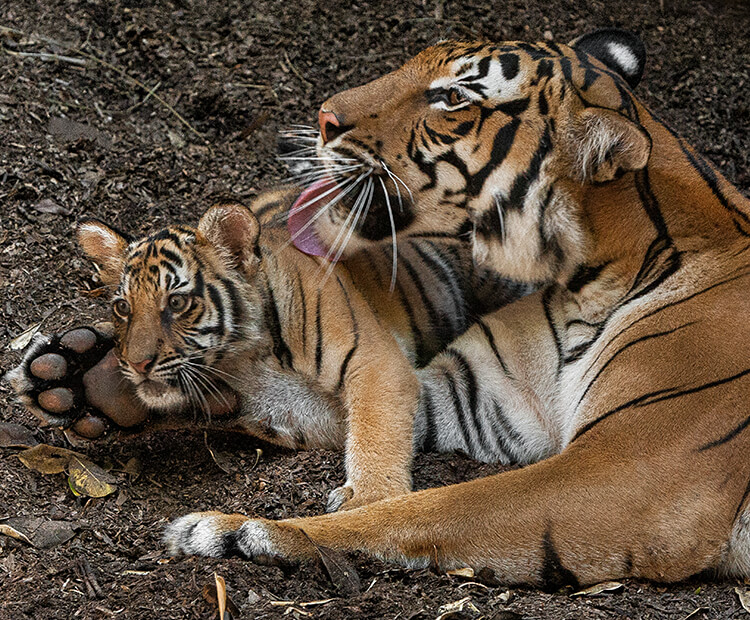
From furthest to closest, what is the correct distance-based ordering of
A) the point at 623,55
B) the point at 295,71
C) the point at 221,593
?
the point at 295,71 → the point at 623,55 → the point at 221,593

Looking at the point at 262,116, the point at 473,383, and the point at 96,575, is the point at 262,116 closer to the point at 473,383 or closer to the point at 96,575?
the point at 473,383

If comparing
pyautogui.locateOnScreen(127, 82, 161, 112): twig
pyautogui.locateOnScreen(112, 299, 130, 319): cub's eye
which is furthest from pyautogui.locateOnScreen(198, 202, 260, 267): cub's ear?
pyautogui.locateOnScreen(127, 82, 161, 112): twig

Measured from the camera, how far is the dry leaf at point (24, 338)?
10.4 feet

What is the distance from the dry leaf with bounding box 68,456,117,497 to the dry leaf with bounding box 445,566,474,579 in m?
1.08

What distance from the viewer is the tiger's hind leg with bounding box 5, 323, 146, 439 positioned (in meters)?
2.84

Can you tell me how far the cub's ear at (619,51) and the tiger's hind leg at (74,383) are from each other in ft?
6.12

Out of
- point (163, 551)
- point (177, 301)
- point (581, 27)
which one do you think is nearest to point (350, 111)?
point (177, 301)

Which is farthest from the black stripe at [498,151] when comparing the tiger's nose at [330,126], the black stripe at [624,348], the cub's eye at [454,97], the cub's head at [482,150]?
the black stripe at [624,348]

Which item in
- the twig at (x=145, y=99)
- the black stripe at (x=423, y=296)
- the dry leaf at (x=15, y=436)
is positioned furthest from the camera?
the twig at (x=145, y=99)

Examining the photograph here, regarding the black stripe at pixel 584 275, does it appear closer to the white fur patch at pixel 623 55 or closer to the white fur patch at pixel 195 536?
the white fur patch at pixel 623 55

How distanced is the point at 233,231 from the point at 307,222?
0.24 metres

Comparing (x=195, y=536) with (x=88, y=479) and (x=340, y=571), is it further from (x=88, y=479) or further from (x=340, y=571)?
(x=88, y=479)

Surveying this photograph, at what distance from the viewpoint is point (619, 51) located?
3131mm

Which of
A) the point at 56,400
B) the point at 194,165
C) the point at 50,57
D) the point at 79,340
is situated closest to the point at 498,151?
the point at 79,340
